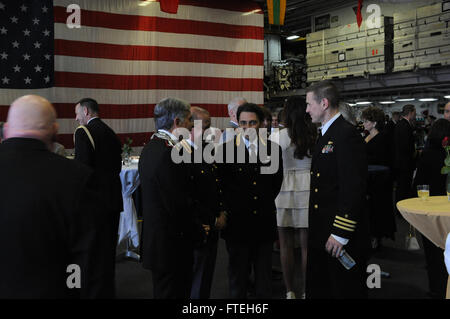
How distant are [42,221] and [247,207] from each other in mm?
1649

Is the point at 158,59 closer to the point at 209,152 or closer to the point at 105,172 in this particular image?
the point at 105,172

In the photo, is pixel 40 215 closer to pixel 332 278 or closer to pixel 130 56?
pixel 332 278

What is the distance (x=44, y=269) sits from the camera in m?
1.38

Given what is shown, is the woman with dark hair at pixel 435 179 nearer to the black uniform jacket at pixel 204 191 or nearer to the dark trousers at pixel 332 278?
the dark trousers at pixel 332 278

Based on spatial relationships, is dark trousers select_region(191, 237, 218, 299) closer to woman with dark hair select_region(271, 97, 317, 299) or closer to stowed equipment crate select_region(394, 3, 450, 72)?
woman with dark hair select_region(271, 97, 317, 299)

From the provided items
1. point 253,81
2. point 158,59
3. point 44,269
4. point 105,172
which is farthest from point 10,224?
point 253,81

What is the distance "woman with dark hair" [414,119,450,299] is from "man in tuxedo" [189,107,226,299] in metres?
1.79

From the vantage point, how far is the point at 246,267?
9.25 ft

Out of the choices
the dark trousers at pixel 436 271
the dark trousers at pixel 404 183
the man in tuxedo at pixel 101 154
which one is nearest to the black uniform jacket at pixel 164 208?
the man in tuxedo at pixel 101 154

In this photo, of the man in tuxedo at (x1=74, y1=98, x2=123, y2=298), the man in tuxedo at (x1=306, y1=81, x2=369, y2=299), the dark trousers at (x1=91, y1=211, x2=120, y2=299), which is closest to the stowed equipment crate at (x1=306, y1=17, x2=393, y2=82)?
the man in tuxedo at (x1=74, y1=98, x2=123, y2=298)

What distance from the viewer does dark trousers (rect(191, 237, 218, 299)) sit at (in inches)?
112

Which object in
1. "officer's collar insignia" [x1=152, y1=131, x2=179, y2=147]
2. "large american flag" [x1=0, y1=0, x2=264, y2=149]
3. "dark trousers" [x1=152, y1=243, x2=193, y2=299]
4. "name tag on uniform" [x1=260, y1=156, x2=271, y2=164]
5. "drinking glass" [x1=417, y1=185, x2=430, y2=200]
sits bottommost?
"dark trousers" [x1=152, y1=243, x2=193, y2=299]

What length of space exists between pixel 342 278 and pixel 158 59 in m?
6.84

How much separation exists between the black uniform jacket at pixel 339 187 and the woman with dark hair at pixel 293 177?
0.55 meters
